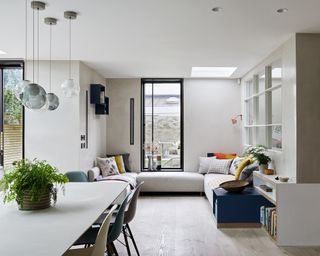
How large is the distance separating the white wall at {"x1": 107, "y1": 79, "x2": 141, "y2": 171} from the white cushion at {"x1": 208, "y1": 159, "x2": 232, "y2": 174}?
176 cm

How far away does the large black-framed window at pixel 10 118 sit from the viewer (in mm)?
5469

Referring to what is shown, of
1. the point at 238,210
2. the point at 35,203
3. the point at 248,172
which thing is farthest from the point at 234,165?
the point at 35,203

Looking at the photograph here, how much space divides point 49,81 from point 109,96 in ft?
7.04

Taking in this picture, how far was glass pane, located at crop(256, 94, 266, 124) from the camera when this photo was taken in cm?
548

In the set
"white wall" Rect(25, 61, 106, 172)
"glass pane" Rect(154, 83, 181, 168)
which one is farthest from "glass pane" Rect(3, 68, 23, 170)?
"glass pane" Rect(154, 83, 181, 168)

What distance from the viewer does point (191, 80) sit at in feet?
24.1

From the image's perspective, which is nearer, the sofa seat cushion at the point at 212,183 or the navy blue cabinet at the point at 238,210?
the navy blue cabinet at the point at 238,210

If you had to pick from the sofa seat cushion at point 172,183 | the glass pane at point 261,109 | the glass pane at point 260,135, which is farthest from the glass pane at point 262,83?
the sofa seat cushion at point 172,183

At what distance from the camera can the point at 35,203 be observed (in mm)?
2338

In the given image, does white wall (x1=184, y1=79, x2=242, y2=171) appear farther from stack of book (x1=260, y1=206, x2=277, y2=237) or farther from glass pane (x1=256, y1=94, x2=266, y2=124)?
stack of book (x1=260, y1=206, x2=277, y2=237)

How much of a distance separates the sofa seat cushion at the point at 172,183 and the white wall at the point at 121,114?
101cm

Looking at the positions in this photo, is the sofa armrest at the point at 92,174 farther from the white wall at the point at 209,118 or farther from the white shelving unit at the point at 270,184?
the white shelving unit at the point at 270,184

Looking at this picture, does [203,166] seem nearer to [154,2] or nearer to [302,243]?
[302,243]

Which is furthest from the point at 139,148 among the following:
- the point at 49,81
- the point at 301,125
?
the point at 301,125
